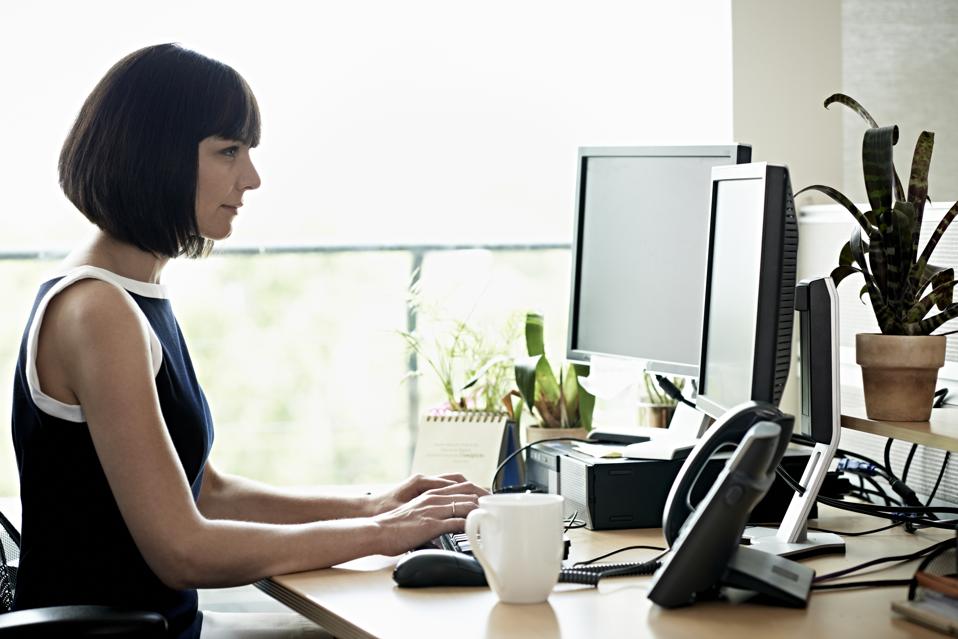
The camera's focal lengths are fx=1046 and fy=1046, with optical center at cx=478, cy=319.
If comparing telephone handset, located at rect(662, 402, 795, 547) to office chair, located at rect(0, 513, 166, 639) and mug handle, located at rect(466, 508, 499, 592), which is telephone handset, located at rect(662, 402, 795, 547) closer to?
mug handle, located at rect(466, 508, 499, 592)

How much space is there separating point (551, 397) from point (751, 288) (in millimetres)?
687

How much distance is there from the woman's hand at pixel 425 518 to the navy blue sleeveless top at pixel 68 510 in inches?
11.3

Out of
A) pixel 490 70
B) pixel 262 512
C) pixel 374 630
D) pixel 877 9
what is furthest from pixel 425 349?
pixel 490 70

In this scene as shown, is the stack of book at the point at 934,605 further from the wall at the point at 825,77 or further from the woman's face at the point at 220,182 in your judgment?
the wall at the point at 825,77

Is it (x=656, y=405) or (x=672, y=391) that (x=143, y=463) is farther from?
(x=656, y=405)

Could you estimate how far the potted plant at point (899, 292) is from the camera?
1313 millimetres

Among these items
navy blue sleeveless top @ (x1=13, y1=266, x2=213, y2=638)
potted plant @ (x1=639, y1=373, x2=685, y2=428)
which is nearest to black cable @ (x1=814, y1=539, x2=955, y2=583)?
potted plant @ (x1=639, y1=373, x2=685, y2=428)

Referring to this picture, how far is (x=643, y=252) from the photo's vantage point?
1.71 m

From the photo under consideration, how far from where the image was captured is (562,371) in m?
1.90

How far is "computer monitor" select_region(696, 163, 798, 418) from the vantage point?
1222mm

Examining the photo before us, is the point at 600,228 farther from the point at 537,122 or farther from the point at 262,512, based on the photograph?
the point at 537,122

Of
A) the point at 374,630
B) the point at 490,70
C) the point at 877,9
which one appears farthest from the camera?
the point at 490,70

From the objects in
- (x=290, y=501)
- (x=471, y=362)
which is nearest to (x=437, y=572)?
(x=290, y=501)

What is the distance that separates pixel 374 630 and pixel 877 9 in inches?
86.4
